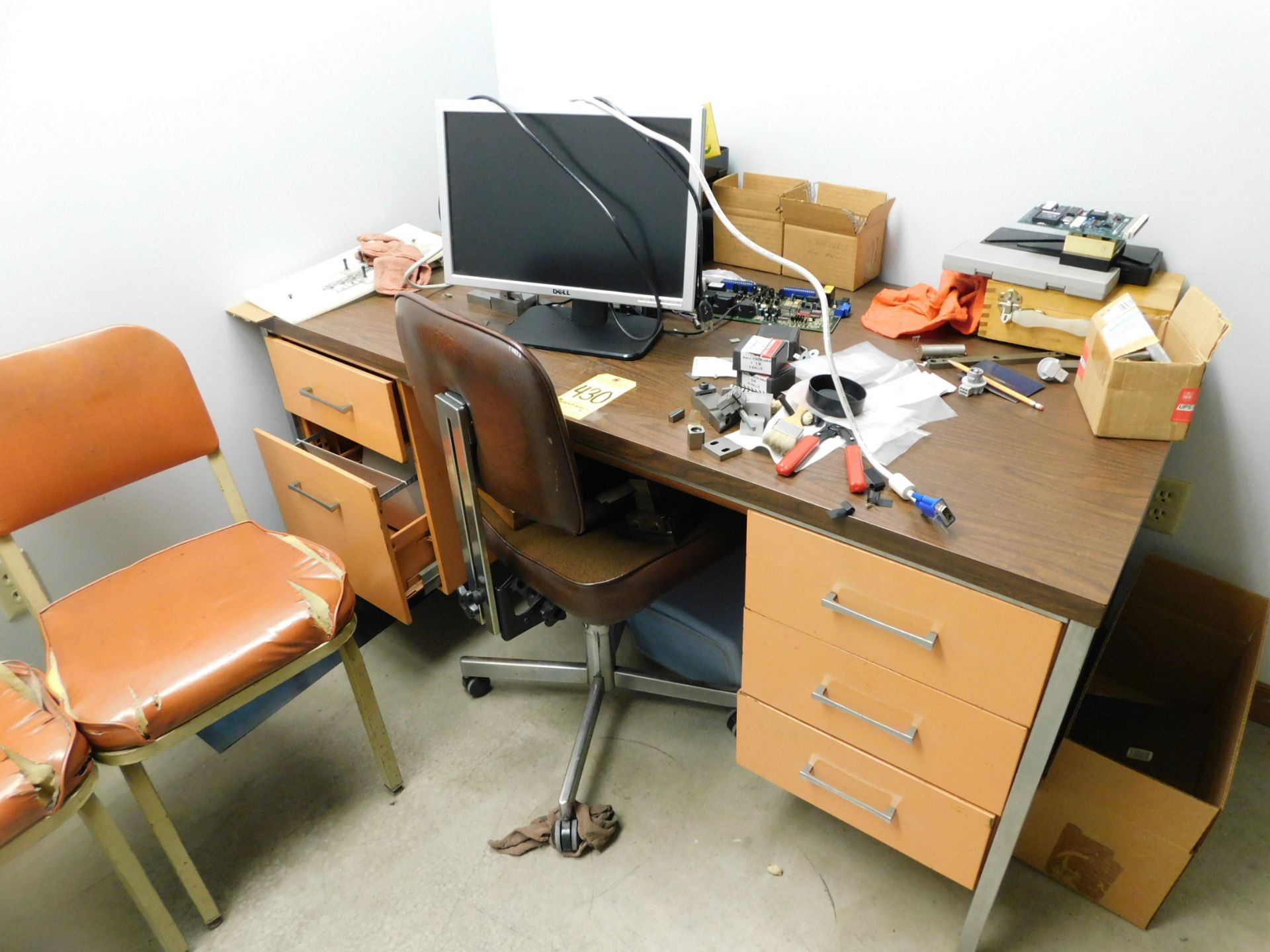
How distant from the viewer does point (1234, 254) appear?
125 cm

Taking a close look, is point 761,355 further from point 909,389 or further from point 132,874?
point 132,874

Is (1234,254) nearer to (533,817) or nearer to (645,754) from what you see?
(645,754)

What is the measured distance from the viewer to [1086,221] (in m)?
1.26

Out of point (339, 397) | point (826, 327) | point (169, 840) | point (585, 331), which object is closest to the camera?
point (826, 327)

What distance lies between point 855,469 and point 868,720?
1.19 feet

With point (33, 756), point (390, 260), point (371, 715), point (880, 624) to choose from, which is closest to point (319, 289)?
point (390, 260)

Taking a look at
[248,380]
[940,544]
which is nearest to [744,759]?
[940,544]

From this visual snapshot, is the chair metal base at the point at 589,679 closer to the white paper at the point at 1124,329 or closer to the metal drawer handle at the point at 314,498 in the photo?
the metal drawer handle at the point at 314,498

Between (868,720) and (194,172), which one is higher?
(194,172)

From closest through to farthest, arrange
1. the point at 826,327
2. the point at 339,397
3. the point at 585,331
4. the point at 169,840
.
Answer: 1. the point at 826,327
2. the point at 169,840
3. the point at 585,331
4. the point at 339,397

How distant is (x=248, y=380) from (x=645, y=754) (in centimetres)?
123

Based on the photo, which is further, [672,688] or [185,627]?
[672,688]

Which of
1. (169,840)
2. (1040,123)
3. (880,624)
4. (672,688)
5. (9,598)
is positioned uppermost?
(1040,123)

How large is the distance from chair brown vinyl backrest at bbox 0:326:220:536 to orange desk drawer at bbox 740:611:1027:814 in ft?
3.63
